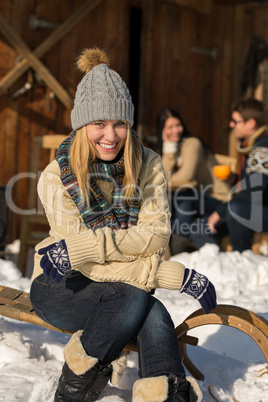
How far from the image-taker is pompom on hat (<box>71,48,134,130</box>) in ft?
6.19

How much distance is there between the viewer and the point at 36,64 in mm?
4996

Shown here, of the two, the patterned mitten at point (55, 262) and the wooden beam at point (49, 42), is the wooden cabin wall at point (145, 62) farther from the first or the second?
the patterned mitten at point (55, 262)

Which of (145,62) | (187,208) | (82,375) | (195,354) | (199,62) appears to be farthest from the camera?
(199,62)

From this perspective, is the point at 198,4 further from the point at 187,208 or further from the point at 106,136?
the point at 106,136

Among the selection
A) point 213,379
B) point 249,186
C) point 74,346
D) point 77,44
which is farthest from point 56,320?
point 77,44

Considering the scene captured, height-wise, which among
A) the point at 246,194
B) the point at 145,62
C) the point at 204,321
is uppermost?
the point at 145,62

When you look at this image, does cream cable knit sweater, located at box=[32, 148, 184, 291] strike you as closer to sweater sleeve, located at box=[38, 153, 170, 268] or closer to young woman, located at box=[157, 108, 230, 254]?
sweater sleeve, located at box=[38, 153, 170, 268]

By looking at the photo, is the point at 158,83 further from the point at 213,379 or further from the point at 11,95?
the point at 213,379

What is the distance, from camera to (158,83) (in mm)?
5750

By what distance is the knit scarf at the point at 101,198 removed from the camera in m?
1.89

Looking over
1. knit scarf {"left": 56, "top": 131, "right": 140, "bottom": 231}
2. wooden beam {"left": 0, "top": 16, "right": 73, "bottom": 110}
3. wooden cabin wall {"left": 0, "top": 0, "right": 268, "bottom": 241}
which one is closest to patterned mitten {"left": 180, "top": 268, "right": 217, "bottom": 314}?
knit scarf {"left": 56, "top": 131, "right": 140, "bottom": 231}

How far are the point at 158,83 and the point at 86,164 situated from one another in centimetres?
406

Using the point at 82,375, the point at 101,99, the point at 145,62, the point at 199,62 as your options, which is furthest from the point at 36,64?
the point at 82,375

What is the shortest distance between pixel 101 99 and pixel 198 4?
A: 14.1 feet
